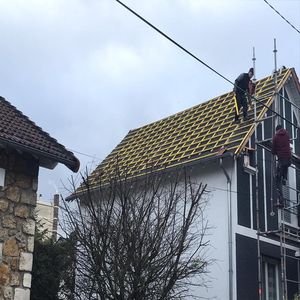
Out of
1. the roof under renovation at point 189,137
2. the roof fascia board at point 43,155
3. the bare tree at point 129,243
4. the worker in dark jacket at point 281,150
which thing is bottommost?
the bare tree at point 129,243

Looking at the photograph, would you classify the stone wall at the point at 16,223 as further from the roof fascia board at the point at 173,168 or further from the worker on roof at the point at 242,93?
the worker on roof at the point at 242,93

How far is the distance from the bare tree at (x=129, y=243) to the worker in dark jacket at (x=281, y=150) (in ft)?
11.1

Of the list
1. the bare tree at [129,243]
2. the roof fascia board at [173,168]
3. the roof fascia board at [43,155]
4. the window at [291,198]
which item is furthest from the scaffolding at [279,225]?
the roof fascia board at [43,155]

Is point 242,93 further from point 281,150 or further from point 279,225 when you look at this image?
point 279,225

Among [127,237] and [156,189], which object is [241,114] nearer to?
[156,189]

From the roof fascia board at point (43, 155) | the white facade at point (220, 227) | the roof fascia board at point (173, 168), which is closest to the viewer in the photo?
the roof fascia board at point (43, 155)

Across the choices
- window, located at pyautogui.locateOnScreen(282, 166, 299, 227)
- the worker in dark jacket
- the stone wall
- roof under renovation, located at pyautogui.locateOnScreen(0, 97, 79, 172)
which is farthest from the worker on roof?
the stone wall

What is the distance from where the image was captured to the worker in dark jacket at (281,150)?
15055mm

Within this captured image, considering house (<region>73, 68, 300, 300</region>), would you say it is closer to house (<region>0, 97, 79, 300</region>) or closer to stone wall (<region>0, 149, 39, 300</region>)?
house (<region>0, 97, 79, 300</region>)

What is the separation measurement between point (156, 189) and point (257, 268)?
4.39 m

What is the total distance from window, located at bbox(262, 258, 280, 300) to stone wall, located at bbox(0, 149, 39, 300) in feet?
25.8

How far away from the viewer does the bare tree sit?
36.5 ft

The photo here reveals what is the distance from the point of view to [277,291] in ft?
52.9

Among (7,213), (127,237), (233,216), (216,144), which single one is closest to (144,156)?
(216,144)
